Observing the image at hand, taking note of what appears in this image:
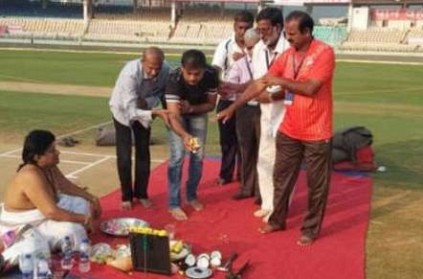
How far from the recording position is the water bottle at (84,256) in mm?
5234

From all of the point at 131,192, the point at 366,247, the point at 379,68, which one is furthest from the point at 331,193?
the point at 379,68

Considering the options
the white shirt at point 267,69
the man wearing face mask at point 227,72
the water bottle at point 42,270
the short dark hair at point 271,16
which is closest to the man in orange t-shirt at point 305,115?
the white shirt at point 267,69

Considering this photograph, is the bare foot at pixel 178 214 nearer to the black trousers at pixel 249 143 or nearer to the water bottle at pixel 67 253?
the black trousers at pixel 249 143

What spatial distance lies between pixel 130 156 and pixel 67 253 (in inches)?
69.5

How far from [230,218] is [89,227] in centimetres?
160

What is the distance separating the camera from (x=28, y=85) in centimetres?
1911

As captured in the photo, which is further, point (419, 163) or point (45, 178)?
point (419, 163)

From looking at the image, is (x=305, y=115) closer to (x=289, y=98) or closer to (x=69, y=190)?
(x=289, y=98)

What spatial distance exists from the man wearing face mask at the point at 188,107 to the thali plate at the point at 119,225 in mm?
622

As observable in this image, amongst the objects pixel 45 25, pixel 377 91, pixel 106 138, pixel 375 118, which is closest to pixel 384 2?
pixel 45 25

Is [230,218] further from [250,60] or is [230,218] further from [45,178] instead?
[45,178]

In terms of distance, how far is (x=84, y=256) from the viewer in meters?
5.31

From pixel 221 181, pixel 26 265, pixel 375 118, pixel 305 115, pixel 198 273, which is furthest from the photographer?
pixel 375 118

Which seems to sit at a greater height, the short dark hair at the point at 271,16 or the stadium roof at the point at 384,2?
the short dark hair at the point at 271,16
